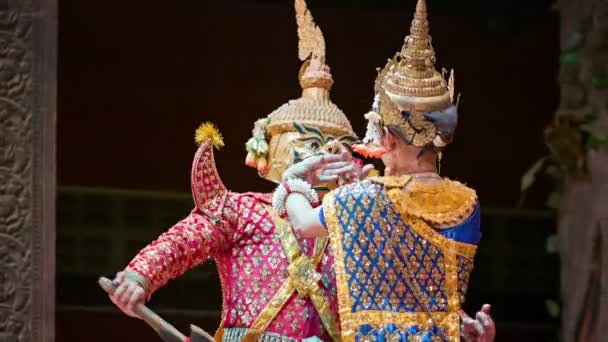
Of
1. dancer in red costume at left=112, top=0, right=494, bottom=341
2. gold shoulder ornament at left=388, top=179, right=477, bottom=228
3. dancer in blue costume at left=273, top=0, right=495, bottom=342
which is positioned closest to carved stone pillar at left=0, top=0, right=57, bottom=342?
dancer in red costume at left=112, top=0, right=494, bottom=341

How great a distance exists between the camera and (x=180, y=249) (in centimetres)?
495

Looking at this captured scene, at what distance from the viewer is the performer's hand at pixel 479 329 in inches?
178

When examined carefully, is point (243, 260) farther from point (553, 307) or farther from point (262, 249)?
point (553, 307)

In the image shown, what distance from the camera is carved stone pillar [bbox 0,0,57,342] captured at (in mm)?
6066

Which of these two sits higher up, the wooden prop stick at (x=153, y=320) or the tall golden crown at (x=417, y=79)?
the tall golden crown at (x=417, y=79)

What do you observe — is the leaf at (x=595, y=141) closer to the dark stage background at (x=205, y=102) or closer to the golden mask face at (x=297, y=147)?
the dark stage background at (x=205, y=102)

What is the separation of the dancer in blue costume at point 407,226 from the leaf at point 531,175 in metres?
2.25

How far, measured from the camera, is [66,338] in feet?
23.1

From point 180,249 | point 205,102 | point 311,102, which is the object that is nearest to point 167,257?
point 180,249

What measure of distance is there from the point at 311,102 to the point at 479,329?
3.31 feet

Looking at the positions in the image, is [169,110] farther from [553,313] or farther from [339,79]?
[553,313]

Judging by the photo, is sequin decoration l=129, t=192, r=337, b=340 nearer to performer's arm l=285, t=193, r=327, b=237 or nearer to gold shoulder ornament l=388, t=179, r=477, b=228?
performer's arm l=285, t=193, r=327, b=237

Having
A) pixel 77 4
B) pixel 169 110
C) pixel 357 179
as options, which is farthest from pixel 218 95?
pixel 357 179

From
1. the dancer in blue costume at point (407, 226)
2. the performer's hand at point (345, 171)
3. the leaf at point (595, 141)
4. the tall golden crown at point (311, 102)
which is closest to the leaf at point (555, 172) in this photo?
the leaf at point (595, 141)
